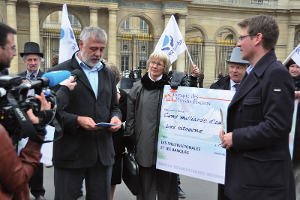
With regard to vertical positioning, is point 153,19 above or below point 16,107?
above

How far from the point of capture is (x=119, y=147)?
3639mm

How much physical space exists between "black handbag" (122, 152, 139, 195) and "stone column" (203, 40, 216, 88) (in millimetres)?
22590

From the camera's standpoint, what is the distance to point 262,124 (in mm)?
1980

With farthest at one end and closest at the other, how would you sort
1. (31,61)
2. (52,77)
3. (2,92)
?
(31,61), (52,77), (2,92)

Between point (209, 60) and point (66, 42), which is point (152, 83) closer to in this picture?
point (66, 42)

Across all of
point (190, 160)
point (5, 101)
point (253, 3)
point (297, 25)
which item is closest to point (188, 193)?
point (190, 160)

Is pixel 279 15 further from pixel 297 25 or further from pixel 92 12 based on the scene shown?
pixel 92 12

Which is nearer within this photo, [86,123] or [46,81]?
[46,81]

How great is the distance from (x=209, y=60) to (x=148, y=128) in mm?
22817

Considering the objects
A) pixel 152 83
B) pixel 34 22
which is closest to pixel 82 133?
pixel 152 83

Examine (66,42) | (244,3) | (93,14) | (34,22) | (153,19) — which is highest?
(244,3)

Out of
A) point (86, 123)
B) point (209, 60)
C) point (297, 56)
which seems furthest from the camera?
point (209, 60)

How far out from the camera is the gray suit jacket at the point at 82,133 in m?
2.56

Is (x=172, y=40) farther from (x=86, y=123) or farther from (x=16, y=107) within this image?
(x=16, y=107)
